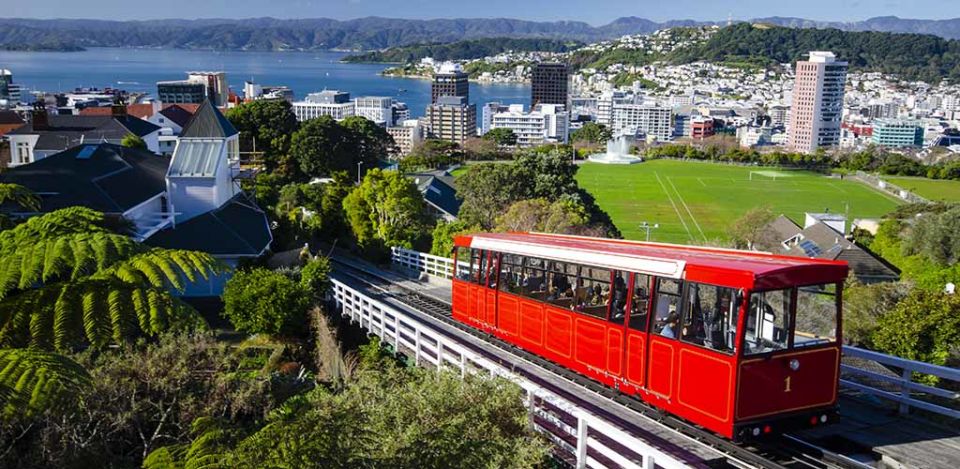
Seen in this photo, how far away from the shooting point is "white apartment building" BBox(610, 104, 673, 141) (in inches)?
7283

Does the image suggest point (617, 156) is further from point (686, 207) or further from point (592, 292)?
point (592, 292)

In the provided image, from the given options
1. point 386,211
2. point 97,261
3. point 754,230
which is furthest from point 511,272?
point 754,230

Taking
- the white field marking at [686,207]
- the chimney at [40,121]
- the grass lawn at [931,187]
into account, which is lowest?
the white field marking at [686,207]

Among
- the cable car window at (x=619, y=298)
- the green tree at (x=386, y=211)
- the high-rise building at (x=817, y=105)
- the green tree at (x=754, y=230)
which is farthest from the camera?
the high-rise building at (x=817, y=105)

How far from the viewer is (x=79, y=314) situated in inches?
225

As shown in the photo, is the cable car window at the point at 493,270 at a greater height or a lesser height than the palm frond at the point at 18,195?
lesser

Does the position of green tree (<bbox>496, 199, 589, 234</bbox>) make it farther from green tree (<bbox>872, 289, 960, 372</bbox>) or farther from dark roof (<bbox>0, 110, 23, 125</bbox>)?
dark roof (<bbox>0, 110, 23, 125</bbox>)

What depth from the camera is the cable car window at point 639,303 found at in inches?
397

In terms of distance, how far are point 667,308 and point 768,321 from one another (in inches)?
48.1

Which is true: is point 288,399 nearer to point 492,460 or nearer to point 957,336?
point 492,460

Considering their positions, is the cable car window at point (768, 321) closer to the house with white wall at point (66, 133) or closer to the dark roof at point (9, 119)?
the house with white wall at point (66, 133)

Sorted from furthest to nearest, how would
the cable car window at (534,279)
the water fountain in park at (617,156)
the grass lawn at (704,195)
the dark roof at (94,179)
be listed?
the water fountain in park at (617,156) < the grass lawn at (704,195) < the dark roof at (94,179) < the cable car window at (534,279)

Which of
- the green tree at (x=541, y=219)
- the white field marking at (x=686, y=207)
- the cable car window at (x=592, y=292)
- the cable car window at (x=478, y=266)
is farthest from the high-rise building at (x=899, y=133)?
the cable car window at (x=592, y=292)

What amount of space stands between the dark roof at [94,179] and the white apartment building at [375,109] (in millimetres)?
142747
